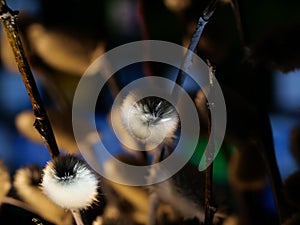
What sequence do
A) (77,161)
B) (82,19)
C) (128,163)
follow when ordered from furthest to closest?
(82,19), (128,163), (77,161)

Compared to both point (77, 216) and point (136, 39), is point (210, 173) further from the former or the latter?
point (136, 39)

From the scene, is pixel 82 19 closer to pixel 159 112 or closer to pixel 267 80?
pixel 267 80

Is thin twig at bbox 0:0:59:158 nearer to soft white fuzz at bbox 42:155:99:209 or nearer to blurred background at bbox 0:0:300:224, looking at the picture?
soft white fuzz at bbox 42:155:99:209

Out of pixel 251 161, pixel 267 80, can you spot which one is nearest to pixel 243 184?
pixel 251 161

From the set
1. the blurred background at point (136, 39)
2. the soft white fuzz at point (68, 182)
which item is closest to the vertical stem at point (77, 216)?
the soft white fuzz at point (68, 182)

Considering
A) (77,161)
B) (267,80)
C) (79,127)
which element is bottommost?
(77,161)

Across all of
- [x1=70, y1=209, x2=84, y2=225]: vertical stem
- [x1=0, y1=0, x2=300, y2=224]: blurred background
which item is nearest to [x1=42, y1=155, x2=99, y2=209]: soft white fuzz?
[x1=70, y1=209, x2=84, y2=225]: vertical stem

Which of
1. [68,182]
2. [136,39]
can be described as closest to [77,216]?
[68,182]

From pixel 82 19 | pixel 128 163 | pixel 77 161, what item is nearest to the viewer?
pixel 77 161
